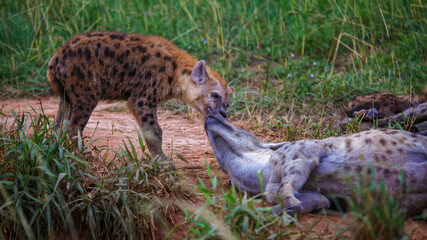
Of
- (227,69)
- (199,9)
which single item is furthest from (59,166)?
(199,9)

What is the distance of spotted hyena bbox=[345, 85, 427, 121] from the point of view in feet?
17.2

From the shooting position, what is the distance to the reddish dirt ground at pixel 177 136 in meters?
3.02

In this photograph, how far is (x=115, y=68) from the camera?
468 centimetres

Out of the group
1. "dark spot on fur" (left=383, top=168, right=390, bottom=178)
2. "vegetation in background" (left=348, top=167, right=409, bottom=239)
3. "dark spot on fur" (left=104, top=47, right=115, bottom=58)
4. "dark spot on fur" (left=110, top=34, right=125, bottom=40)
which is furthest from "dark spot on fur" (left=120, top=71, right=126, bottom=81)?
"vegetation in background" (left=348, top=167, right=409, bottom=239)

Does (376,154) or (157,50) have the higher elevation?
(157,50)

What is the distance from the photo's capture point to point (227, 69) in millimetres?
6891

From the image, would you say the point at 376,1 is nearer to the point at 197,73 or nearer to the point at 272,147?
the point at 197,73

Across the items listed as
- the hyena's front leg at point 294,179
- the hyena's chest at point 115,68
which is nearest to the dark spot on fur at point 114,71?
the hyena's chest at point 115,68

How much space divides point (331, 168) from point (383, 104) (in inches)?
94.8

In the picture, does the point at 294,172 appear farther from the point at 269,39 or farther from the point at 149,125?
the point at 269,39

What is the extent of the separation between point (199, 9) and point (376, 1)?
2665mm

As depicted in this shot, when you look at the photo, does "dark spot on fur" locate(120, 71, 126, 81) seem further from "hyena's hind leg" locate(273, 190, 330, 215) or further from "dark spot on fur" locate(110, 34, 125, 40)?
"hyena's hind leg" locate(273, 190, 330, 215)

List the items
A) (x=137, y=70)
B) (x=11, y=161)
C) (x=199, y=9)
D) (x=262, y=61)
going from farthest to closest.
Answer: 1. (x=199, y=9)
2. (x=262, y=61)
3. (x=137, y=70)
4. (x=11, y=161)

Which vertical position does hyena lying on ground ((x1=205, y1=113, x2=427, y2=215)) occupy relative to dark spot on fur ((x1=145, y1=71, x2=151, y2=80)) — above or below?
below
